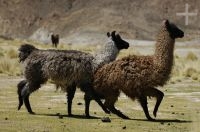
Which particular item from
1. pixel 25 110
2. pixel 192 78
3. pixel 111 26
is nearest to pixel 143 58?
pixel 25 110

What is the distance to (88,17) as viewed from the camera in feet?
422

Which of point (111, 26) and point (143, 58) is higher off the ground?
point (143, 58)


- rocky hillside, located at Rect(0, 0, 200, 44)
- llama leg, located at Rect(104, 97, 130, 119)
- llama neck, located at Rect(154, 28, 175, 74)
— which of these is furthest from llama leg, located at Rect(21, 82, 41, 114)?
rocky hillside, located at Rect(0, 0, 200, 44)

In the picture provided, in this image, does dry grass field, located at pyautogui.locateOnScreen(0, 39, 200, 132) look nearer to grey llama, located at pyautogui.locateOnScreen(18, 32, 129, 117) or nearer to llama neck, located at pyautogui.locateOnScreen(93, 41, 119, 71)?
grey llama, located at pyautogui.locateOnScreen(18, 32, 129, 117)

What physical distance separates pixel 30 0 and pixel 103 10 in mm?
16925

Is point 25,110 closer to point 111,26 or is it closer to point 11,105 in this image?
point 11,105

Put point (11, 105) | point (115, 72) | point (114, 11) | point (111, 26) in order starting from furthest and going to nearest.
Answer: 1. point (114, 11)
2. point (111, 26)
3. point (11, 105)
4. point (115, 72)

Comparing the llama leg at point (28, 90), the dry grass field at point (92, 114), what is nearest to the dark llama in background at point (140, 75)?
the dry grass field at point (92, 114)

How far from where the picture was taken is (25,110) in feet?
53.6

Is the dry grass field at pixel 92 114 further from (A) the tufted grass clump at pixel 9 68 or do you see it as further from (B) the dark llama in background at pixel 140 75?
(A) the tufted grass clump at pixel 9 68

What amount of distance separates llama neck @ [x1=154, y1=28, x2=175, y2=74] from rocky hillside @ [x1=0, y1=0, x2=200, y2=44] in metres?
107

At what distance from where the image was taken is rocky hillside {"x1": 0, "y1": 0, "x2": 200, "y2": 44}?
125125 mm

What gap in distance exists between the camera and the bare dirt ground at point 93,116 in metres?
13.2

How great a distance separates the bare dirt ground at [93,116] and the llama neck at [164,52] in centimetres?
115
